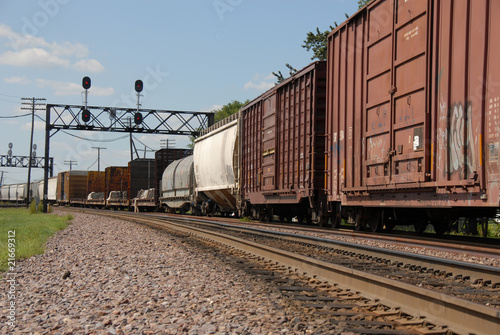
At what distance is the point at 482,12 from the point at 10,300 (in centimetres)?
734

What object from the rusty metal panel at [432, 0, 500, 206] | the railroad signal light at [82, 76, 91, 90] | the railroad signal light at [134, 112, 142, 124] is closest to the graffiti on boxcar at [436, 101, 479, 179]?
the rusty metal panel at [432, 0, 500, 206]

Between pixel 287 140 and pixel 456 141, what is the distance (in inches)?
320

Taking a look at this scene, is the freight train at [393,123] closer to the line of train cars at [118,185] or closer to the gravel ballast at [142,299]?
the gravel ballast at [142,299]

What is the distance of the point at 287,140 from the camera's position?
16234mm

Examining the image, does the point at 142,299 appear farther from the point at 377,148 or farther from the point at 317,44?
the point at 317,44

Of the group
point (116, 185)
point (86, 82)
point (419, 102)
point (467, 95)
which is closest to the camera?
point (467, 95)

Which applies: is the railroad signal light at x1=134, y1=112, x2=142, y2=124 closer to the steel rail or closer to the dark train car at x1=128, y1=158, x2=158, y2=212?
the dark train car at x1=128, y1=158, x2=158, y2=212

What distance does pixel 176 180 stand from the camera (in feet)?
97.6

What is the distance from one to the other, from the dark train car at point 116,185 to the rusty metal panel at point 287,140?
2417 centimetres

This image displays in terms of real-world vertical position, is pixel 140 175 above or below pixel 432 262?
above

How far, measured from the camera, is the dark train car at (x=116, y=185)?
4247cm

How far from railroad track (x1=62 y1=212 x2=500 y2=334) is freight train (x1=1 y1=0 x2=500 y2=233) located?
2.04 metres

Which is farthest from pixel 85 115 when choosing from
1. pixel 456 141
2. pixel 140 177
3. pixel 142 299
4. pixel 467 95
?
pixel 142 299

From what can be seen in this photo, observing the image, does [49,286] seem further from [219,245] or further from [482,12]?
[482,12]
